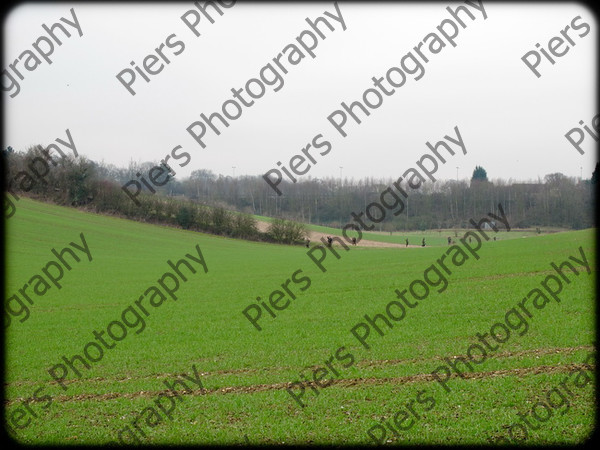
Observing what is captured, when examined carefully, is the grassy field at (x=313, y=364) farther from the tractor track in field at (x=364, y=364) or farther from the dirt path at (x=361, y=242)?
the dirt path at (x=361, y=242)

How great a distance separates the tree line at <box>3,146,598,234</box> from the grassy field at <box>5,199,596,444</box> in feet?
128

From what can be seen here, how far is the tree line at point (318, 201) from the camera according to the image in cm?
6444

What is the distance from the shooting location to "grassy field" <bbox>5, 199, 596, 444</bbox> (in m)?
7.78

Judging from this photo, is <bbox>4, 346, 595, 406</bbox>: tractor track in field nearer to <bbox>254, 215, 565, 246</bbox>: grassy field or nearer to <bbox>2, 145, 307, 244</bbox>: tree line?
<bbox>254, 215, 565, 246</bbox>: grassy field

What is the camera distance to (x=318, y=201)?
11088cm

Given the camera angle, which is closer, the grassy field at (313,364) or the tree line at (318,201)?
the grassy field at (313,364)

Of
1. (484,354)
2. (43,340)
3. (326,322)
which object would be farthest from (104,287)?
(484,354)

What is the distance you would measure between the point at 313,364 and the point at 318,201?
9934cm

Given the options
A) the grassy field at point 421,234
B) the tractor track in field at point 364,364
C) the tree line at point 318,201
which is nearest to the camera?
the tractor track in field at point 364,364

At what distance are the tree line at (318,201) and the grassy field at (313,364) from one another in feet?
128

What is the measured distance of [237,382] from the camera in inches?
428

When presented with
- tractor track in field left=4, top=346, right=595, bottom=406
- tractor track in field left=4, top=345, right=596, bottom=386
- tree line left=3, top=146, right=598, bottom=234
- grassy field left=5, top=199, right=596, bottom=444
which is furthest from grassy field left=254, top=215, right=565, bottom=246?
tractor track in field left=4, top=346, right=595, bottom=406

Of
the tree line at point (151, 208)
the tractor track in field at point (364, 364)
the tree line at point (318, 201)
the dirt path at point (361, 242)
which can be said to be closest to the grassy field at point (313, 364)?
the tractor track in field at point (364, 364)

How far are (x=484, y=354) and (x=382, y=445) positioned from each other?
567 cm
